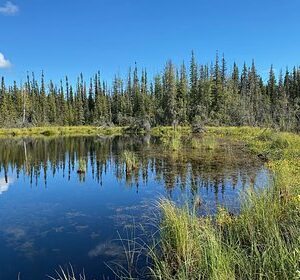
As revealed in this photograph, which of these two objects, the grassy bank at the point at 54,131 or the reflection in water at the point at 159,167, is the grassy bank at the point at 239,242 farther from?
the grassy bank at the point at 54,131

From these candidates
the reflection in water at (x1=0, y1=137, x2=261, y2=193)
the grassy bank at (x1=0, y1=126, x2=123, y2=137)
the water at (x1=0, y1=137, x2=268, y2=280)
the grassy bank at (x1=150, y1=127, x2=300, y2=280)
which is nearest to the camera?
the grassy bank at (x1=150, y1=127, x2=300, y2=280)

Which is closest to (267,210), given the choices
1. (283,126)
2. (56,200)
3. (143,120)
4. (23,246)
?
(23,246)

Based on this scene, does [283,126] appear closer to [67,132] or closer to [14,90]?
[67,132]

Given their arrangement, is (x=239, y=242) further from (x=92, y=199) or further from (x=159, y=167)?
Answer: (x=159, y=167)

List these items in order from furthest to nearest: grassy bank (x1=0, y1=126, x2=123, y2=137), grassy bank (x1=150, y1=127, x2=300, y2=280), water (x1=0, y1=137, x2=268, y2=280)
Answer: grassy bank (x1=0, y1=126, x2=123, y2=137)
water (x1=0, y1=137, x2=268, y2=280)
grassy bank (x1=150, y1=127, x2=300, y2=280)

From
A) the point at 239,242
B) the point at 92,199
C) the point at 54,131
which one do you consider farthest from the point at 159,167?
the point at 54,131

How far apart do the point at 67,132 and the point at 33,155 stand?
3861cm

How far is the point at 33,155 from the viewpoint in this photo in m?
30.5

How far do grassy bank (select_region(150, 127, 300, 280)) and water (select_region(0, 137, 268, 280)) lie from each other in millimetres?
1118

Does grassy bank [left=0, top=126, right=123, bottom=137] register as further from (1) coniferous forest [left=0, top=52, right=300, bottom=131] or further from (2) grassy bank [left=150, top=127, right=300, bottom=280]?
(2) grassy bank [left=150, top=127, right=300, bottom=280]

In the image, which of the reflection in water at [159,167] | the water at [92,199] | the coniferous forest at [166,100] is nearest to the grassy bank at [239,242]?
the water at [92,199]

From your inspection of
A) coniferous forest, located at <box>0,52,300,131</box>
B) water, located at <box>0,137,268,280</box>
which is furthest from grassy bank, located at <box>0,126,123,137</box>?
water, located at <box>0,137,268,280</box>

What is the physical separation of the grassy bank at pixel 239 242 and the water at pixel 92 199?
1.12 meters

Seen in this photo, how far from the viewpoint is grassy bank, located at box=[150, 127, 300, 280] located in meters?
5.24
